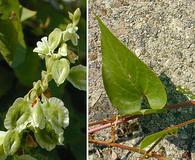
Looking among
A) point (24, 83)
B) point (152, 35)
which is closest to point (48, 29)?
point (24, 83)

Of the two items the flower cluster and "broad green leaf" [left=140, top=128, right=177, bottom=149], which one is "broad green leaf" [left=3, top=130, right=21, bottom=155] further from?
"broad green leaf" [left=140, top=128, right=177, bottom=149]

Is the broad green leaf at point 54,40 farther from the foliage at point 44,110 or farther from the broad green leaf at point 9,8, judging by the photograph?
the broad green leaf at point 9,8

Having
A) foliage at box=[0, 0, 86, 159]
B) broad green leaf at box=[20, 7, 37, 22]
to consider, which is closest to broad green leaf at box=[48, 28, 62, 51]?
foliage at box=[0, 0, 86, 159]

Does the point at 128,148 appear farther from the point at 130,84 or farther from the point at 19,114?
the point at 19,114

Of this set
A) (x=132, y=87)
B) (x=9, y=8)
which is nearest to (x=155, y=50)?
(x=132, y=87)

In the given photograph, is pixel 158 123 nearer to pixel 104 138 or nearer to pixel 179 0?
pixel 104 138

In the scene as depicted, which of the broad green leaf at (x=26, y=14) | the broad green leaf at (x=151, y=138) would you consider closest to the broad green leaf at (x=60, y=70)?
the broad green leaf at (x=151, y=138)
